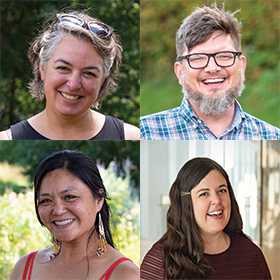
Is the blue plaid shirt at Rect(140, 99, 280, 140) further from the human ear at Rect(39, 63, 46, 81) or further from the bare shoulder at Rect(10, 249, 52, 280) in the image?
the bare shoulder at Rect(10, 249, 52, 280)

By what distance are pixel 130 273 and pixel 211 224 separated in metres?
0.35

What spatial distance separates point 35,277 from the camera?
8.78 ft

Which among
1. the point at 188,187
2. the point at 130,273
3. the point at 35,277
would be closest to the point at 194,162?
the point at 188,187

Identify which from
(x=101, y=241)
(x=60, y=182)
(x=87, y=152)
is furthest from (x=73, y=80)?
(x=101, y=241)

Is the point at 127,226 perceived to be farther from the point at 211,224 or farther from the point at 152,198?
the point at 211,224

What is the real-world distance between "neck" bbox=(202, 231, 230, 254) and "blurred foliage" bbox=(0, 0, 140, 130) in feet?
1.65

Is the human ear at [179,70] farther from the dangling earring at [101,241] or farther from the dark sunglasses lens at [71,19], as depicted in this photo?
the dangling earring at [101,241]

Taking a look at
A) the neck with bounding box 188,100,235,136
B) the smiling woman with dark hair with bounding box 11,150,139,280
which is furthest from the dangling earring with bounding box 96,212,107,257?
the neck with bounding box 188,100,235,136

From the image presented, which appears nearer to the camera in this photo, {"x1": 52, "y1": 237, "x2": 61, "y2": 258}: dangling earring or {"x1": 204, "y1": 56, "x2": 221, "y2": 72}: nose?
{"x1": 204, "y1": 56, "x2": 221, "y2": 72}: nose

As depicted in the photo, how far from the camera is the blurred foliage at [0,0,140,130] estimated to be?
103 inches

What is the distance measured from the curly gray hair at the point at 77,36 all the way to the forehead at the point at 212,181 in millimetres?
476

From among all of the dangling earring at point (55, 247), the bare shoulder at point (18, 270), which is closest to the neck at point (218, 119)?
the dangling earring at point (55, 247)

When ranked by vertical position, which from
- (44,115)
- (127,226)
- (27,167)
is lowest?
(127,226)

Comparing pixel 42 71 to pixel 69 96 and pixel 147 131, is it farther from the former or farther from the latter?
pixel 147 131
